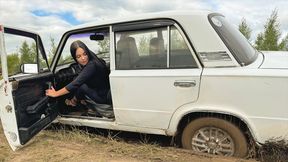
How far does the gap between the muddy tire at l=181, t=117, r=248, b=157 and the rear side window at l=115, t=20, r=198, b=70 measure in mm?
728

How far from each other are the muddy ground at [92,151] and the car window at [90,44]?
1230 millimetres

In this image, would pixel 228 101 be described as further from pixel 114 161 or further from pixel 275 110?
pixel 114 161

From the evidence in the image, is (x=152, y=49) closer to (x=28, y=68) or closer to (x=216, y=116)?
(x=216, y=116)

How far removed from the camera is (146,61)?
4.17m

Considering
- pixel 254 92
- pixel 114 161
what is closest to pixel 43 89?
pixel 114 161

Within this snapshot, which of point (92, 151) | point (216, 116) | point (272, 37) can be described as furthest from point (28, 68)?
point (272, 37)

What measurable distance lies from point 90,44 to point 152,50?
135 cm

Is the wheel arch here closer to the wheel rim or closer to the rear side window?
the wheel rim

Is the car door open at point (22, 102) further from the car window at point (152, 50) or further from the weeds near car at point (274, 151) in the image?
the weeds near car at point (274, 151)

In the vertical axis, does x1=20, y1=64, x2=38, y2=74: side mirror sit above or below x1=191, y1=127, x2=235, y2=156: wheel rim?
above

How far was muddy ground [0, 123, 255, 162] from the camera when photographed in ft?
12.4

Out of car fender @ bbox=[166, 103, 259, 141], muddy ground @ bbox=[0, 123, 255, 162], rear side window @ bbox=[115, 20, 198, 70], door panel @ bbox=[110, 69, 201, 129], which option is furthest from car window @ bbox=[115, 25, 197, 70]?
muddy ground @ bbox=[0, 123, 255, 162]

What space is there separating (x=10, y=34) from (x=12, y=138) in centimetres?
134

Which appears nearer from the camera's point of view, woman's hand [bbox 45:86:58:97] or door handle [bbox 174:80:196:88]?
door handle [bbox 174:80:196:88]
